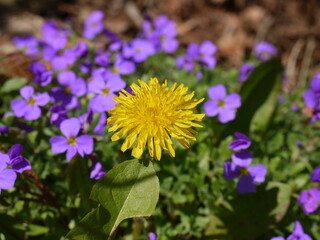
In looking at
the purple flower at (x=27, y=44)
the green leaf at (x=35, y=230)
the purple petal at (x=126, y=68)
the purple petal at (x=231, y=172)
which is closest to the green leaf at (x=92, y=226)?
the green leaf at (x=35, y=230)

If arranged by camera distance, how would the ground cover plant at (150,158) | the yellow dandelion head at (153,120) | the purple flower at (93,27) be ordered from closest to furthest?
the yellow dandelion head at (153,120), the ground cover plant at (150,158), the purple flower at (93,27)

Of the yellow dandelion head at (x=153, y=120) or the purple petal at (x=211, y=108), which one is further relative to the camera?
the purple petal at (x=211, y=108)

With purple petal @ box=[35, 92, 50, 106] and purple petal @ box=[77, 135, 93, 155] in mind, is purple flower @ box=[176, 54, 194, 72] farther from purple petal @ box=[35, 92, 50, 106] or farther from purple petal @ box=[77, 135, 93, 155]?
purple petal @ box=[77, 135, 93, 155]

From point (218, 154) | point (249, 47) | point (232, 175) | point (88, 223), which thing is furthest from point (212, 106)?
point (249, 47)

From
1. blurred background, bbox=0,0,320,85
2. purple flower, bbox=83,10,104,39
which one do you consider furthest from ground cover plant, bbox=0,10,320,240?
blurred background, bbox=0,0,320,85

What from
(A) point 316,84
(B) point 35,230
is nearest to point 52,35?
(B) point 35,230

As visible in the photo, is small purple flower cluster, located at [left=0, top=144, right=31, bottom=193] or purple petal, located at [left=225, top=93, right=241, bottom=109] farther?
purple petal, located at [left=225, top=93, right=241, bottom=109]

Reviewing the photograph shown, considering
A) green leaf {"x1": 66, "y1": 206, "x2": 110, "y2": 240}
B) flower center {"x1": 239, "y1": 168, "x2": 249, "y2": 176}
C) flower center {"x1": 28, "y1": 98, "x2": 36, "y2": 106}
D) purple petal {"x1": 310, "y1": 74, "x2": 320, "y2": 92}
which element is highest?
purple petal {"x1": 310, "y1": 74, "x2": 320, "y2": 92}

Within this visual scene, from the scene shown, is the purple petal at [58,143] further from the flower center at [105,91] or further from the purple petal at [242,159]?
the purple petal at [242,159]
